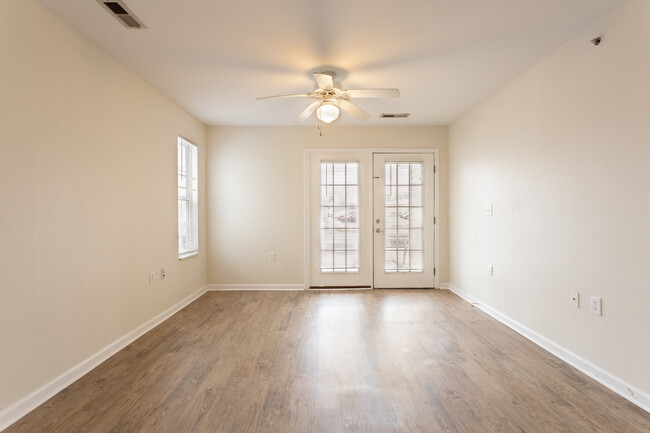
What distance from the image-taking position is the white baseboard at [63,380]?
1.90 m

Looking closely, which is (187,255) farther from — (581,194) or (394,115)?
(581,194)

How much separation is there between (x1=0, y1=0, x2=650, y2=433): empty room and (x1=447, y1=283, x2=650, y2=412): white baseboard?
15 millimetres

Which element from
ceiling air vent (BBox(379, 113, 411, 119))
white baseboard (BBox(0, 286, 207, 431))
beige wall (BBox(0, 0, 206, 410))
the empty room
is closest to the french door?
ceiling air vent (BBox(379, 113, 411, 119))

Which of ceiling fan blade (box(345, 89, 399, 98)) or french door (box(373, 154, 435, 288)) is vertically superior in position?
ceiling fan blade (box(345, 89, 399, 98))

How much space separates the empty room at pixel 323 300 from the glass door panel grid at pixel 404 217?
2.80 ft

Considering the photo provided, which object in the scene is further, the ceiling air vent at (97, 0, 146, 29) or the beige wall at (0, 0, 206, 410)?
the ceiling air vent at (97, 0, 146, 29)

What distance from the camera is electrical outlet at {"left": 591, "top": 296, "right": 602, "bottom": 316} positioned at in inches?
93.2

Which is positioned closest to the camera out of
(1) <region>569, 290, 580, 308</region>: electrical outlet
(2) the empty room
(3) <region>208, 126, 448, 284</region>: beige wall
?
(2) the empty room

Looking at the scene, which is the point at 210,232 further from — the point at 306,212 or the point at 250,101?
the point at 250,101

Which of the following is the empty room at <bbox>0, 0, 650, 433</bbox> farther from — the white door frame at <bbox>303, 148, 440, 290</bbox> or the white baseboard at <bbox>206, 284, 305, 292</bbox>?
the white door frame at <bbox>303, 148, 440, 290</bbox>

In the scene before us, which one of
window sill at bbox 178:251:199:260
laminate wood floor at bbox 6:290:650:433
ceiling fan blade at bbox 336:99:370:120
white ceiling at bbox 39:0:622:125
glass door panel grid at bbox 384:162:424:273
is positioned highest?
white ceiling at bbox 39:0:622:125

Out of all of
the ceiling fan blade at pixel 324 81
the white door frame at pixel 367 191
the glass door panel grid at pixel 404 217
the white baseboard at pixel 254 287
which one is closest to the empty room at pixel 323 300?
the ceiling fan blade at pixel 324 81

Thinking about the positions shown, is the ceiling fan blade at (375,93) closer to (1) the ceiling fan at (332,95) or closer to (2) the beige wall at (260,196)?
(1) the ceiling fan at (332,95)

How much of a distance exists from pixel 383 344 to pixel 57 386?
2.36 meters
